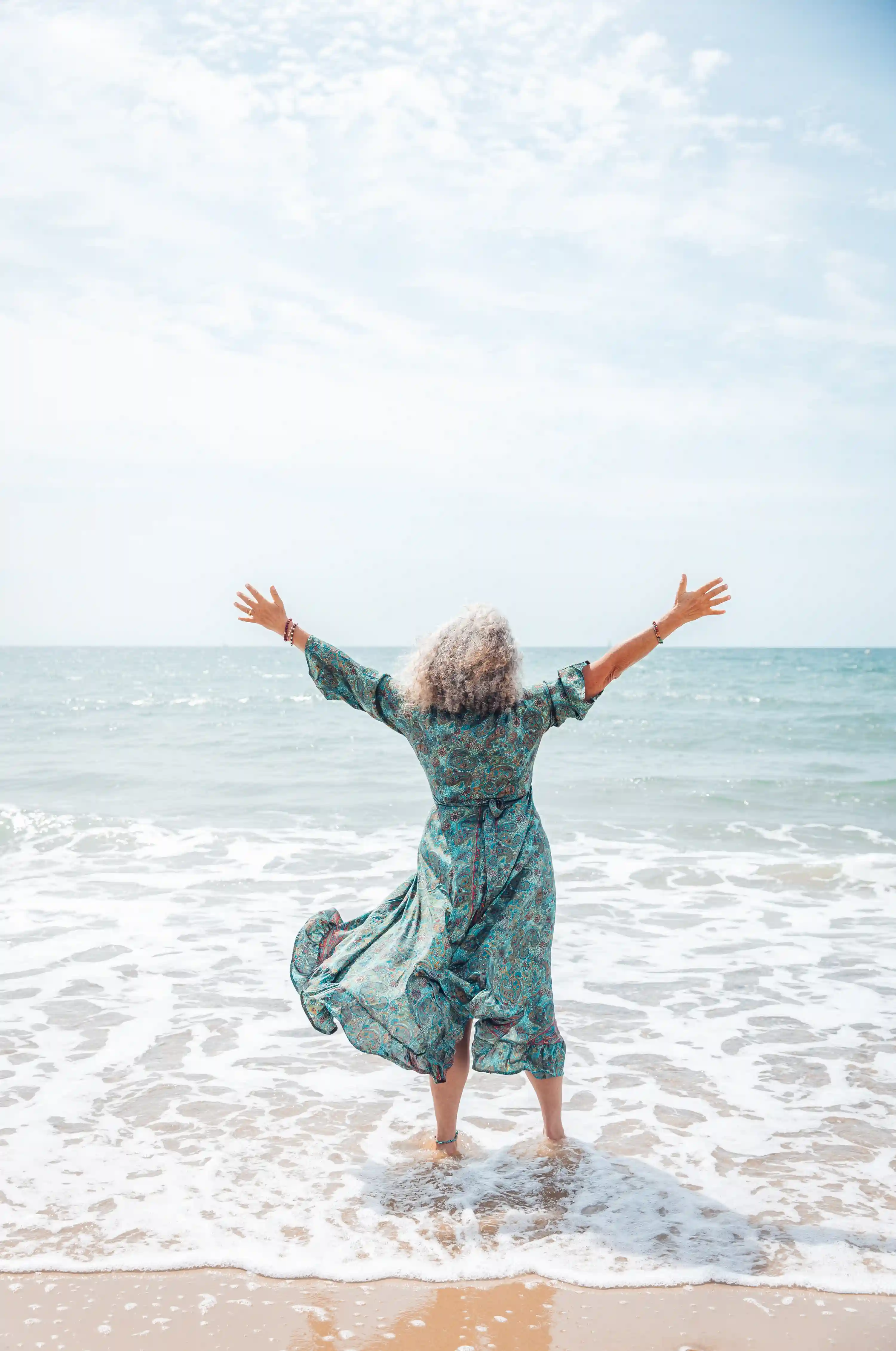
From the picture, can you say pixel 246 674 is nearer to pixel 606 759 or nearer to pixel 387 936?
pixel 606 759

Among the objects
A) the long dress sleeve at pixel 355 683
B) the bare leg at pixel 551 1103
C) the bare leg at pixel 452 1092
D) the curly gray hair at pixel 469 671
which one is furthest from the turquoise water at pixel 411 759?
the bare leg at pixel 551 1103

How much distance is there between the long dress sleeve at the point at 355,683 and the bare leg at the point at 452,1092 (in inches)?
43.5

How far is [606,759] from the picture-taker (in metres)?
15.8

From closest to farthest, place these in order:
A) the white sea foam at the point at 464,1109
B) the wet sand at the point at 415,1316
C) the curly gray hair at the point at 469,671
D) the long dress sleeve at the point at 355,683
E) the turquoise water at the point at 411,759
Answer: the wet sand at the point at 415,1316 → the white sea foam at the point at 464,1109 → the curly gray hair at the point at 469,671 → the long dress sleeve at the point at 355,683 → the turquoise water at the point at 411,759

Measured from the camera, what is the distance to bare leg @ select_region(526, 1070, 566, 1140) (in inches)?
140

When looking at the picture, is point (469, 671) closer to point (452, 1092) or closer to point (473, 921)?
point (473, 921)

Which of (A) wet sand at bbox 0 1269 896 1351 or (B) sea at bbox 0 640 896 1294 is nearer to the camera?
(A) wet sand at bbox 0 1269 896 1351

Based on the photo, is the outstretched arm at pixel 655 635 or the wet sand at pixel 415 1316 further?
the outstretched arm at pixel 655 635

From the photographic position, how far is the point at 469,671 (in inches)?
130

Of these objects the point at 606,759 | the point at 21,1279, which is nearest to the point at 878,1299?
the point at 21,1279

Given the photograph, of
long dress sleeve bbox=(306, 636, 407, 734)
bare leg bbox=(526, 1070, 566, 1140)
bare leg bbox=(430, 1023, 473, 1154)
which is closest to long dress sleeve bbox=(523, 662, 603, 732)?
long dress sleeve bbox=(306, 636, 407, 734)

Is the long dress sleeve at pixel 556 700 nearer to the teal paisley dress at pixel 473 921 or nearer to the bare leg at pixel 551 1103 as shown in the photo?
the teal paisley dress at pixel 473 921

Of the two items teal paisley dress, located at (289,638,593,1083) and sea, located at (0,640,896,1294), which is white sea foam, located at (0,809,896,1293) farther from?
teal paisley dress, located at (289,638,593,1083)

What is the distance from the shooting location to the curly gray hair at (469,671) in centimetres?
330
